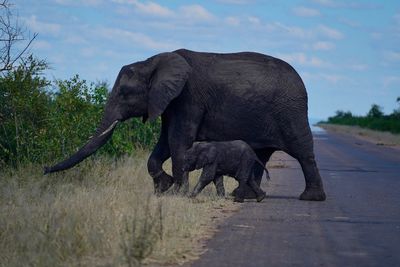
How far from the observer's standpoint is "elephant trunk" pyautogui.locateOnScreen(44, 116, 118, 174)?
14638 mm

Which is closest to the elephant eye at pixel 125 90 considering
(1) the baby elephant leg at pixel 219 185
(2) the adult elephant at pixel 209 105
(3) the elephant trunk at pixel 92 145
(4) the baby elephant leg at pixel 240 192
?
(2) the adult elephant at pixel 209 105

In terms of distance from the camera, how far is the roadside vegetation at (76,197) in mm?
9312

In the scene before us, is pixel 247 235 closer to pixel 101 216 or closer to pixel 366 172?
pixel 101 216

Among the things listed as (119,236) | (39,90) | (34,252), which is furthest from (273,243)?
(39,90)

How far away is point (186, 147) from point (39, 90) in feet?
12.1

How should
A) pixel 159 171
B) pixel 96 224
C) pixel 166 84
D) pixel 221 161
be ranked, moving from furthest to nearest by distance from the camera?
1. pixel 159 171
2. pixel 166 84
3. pixel 221 161
4. pixel 96 224

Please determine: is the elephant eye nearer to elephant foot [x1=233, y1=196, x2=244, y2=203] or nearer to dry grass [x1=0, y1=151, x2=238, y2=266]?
dry grass [x1=0, y1=151, x2=238, y2=266]

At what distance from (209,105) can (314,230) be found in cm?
434

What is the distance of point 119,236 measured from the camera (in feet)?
32.4

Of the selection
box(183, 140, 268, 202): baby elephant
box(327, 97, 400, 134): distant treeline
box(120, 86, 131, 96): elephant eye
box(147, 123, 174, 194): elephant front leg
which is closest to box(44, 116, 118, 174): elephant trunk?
box(120, 86, 131, 96): elephant eye

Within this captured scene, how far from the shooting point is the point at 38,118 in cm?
1775

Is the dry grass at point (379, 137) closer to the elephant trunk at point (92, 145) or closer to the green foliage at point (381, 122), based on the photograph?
the green foliage at point (381, 122)

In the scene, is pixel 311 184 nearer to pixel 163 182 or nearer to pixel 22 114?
pixel 163 182

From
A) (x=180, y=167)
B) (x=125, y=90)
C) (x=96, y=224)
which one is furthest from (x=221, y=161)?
(x=96, y=224)
